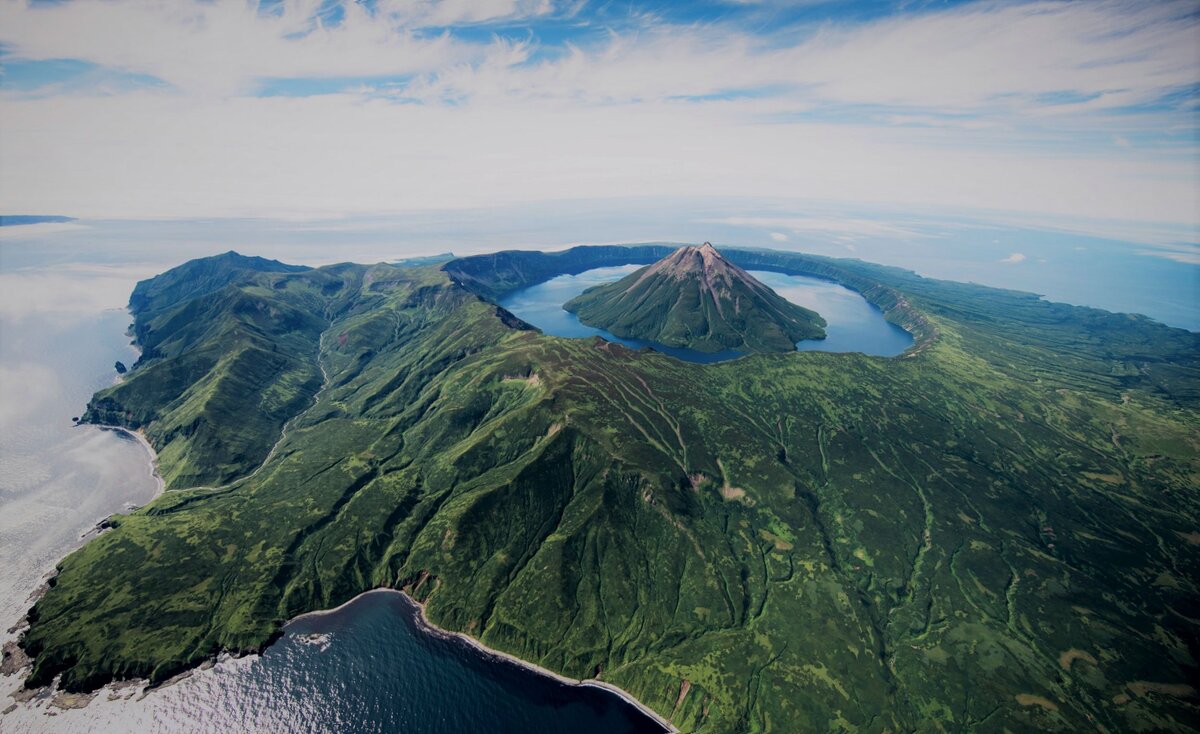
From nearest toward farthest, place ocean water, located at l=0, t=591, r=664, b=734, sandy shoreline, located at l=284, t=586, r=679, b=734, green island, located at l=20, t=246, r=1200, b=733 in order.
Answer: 1. ocean water, located at l=0, t=591, r=664, b=734
2. sandy shoreline, located at l=284, t=586, r=679, b=734
3. green island, located at l=20, t=246, r=1200, b=733

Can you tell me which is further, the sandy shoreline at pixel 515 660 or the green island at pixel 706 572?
the green island at pixel 706 572

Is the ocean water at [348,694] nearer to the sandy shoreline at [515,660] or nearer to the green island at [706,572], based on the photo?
the sandy shoreline at [515,660]

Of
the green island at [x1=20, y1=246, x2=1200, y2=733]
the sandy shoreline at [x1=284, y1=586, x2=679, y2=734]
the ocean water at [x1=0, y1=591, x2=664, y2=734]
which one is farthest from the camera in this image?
the green island at [x1=20, y1=246, x2=1200, y2=733]

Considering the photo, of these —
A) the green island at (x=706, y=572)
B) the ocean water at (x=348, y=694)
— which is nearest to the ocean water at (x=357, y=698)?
the ocean water at (x=348, y=694)

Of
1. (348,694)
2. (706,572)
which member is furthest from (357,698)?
(706,572)

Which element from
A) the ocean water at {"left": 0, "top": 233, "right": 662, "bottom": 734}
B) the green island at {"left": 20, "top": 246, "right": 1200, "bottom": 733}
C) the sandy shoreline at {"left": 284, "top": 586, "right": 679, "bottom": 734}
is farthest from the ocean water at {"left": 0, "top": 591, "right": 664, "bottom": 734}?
the green island at {"left": 20, "top": 246, "right": 1200, "bottom": 733}

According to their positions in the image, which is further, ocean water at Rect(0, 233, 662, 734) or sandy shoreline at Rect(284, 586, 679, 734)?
sandy shoreline at Rect(284, 586, 679, 734)

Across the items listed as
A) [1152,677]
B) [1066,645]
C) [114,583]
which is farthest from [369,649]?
[1152,677]

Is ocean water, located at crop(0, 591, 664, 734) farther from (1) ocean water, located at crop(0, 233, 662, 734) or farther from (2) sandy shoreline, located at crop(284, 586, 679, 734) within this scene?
(2) sandy shoreline, located at crop(284, 586, 679, 734)

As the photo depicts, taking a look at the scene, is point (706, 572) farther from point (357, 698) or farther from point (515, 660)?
point (357, 698)

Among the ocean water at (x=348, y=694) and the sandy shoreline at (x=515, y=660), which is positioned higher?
the ocean water at (x=348, y=694)
